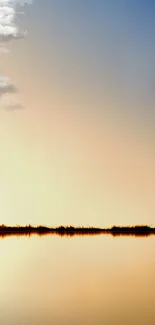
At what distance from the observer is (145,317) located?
952 cm

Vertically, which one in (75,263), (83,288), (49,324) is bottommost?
(49,324)

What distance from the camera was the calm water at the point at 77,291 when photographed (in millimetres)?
9594

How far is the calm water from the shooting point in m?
9.59

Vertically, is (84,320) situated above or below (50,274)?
below

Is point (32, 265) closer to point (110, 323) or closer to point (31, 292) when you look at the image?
point (31, 292)

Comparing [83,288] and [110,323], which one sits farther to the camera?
[83,288]

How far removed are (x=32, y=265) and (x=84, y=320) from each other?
25.2ft

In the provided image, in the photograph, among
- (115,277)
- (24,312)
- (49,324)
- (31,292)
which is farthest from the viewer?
(115,277)

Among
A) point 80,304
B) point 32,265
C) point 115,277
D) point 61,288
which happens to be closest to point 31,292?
point 61,288

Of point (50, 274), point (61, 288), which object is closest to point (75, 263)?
point (50, 274)

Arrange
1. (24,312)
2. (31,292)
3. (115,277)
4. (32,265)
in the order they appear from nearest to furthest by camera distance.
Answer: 1. (24,312)
2. (31,292)
3. (115,277)
4. (32,265)

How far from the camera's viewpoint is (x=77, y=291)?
1193 cm

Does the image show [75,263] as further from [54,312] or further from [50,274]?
[54,312]

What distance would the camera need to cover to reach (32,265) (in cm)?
1697
